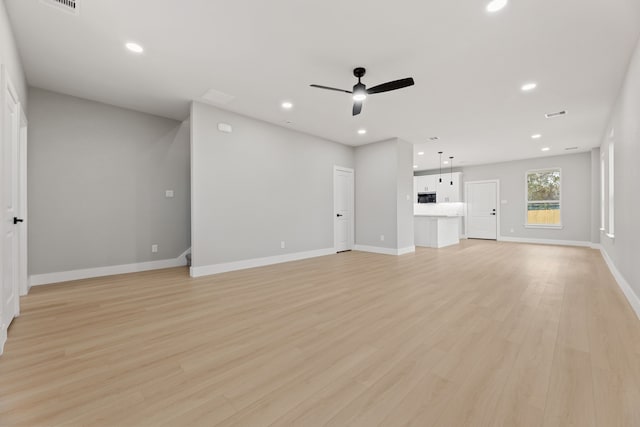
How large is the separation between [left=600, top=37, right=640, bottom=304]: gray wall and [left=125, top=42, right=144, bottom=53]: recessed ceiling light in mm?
5185

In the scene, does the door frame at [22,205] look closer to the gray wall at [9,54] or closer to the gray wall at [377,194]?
the gray wall at [9,54]

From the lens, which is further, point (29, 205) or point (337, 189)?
point (337, 189)

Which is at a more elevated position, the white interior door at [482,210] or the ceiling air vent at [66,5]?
the ceiling air vent at [66,5]

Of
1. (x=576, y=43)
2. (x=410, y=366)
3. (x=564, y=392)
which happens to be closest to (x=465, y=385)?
(x=410, y=366)

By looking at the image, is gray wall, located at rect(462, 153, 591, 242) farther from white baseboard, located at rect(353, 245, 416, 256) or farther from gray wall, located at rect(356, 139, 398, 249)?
gray wall, located at rect(356, 139, 398, 249)

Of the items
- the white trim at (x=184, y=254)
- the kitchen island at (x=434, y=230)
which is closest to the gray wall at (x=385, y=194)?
the kitchen island at (x=434, y=230)

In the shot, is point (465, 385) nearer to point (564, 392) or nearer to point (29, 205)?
point (564, 392)

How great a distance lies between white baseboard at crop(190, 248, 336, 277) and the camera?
457 cm

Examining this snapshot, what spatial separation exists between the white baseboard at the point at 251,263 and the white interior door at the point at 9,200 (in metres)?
2.01

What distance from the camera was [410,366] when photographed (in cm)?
190

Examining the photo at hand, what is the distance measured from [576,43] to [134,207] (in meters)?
6.49

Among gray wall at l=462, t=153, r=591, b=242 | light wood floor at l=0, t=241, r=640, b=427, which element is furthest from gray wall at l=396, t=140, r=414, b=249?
gray wall at l=462, t=153, r=591, b=242

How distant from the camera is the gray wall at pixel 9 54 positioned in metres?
2.32

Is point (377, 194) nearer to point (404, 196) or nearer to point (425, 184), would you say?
point (404, 196)
